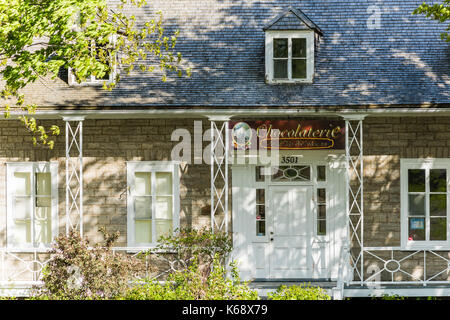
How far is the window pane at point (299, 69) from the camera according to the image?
15.1 m

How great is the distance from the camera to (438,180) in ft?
48.5

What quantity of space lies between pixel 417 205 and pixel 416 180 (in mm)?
548

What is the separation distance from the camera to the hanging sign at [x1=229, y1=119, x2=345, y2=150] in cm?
1422

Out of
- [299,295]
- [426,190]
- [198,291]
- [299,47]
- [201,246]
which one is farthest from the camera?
[299,47]

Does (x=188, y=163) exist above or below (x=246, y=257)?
above

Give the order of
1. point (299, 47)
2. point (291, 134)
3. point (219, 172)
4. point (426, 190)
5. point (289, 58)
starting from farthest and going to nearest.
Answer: point (299, 47)
point (289, 58)
point (219, 172)
point (426, 190)
point (291, 134)

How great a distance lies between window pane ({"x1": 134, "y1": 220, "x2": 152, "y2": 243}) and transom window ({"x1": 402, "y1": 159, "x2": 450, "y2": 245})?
5587mm

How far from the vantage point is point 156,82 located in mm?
14742

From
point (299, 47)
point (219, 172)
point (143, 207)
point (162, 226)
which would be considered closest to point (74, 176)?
point (143, 207)

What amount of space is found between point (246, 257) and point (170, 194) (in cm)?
218

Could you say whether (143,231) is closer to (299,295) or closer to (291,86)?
(291,86)

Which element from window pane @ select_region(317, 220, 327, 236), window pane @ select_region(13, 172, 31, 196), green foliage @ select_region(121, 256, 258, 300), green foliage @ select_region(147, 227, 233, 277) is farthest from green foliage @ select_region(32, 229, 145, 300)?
window pane @ select_region(317, 220, 327, 236)
